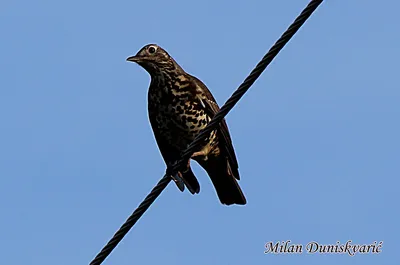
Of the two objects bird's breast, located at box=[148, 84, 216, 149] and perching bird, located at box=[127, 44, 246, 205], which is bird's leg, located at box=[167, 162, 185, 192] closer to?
perching bird, located at box=[127, 44, 246, 205]

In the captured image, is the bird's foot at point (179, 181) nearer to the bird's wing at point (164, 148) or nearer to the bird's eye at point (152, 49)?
the bird's wing at point (164, 148)

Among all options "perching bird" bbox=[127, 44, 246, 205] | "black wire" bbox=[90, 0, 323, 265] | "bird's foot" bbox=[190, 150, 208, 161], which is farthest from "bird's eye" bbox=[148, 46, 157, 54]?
"black wire" bbox=[90, 0, 323, 265]

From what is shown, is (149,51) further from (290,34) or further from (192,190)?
(290,34)

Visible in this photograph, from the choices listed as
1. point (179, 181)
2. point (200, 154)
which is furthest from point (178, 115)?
point (179, 181)

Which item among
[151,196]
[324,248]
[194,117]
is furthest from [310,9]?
[324,248]

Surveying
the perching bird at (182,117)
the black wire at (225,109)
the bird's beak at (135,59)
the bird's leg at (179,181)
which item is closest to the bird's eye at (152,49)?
the perching bird at (182,117)

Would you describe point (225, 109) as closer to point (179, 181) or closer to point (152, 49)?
point (179, 181)

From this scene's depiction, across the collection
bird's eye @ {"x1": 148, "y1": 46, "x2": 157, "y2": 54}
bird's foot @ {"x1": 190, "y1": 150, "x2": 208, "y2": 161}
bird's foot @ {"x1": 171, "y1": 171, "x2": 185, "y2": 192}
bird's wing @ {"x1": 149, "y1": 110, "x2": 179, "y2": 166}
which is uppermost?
bird's eye @ {"x1": 148, "y1": 46, "x2": 157, "y2": 54}
